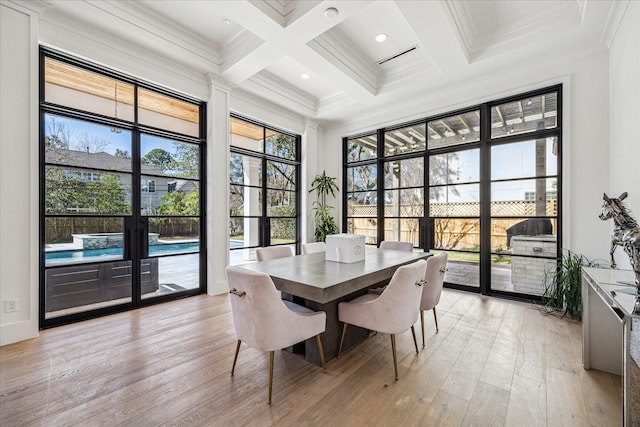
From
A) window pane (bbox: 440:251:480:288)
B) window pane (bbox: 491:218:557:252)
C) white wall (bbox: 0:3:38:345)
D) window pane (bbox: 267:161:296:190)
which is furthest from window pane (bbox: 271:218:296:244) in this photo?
window pane (bbox: 491:218:557:252)

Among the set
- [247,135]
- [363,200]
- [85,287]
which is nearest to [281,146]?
[247,135]

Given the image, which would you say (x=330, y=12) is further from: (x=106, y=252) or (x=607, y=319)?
(x=106, y=252)

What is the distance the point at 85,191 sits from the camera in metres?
3.06

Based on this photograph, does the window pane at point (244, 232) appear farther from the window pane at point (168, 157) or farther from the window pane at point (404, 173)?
the window pane at point (404, 173)

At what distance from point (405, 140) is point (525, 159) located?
186 centimetres

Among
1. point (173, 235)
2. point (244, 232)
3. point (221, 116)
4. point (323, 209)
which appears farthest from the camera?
point (323, 209)

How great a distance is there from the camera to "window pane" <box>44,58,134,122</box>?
2.87 meters

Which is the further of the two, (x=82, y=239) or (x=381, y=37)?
(x=381, y=37)

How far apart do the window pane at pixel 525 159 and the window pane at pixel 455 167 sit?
9.4 inches

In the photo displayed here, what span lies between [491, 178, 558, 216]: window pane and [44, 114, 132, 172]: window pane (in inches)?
200

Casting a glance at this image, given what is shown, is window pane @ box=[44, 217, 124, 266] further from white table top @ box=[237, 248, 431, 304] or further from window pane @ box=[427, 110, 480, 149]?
window pane @ box=[427, 110, 480, 149]

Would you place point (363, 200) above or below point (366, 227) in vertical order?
above

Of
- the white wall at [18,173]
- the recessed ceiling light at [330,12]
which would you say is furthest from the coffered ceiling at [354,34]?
the white wall at [18,173]

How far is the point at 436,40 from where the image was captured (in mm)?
3080
